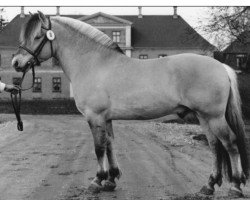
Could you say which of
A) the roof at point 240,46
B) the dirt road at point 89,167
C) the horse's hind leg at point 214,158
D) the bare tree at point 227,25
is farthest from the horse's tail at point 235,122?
the roof at point 240,46

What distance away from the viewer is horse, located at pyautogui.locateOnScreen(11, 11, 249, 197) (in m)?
6.47

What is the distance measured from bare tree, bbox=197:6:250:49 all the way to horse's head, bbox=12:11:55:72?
15.9 metres

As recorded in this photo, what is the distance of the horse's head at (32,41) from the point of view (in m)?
7.14

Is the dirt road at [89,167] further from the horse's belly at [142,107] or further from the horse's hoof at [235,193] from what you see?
the horse's belly at [142,107]

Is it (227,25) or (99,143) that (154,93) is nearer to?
(99,143)

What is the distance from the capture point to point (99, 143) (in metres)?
6.88

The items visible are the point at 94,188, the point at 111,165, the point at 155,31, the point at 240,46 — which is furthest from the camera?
the point at 155,31

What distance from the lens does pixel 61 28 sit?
287 inches

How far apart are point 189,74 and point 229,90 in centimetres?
62

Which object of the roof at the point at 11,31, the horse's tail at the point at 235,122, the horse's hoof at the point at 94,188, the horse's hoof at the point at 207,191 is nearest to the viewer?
the horse's tail at the point at 235,122

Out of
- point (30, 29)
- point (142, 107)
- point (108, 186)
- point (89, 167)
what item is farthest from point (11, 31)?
point (142, 107)

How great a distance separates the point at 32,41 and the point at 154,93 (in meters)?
2.12

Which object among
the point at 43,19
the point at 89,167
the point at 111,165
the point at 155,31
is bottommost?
the point at 155,31

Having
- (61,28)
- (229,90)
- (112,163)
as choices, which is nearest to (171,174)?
(112,163)
